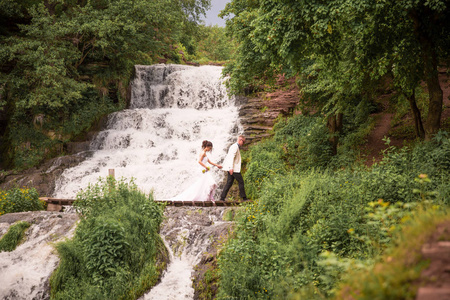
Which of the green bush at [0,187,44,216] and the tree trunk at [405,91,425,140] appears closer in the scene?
the tree trunk at [405,91,425,140]

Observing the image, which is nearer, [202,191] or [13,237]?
[13,237]

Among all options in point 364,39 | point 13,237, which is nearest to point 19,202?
point 13,237

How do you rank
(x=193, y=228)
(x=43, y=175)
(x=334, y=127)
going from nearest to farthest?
(x=193, y=228)
(x=334, y=127)
(x=43, y=175)

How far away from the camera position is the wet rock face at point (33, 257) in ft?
19.7

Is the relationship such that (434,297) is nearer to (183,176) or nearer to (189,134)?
(183,176)

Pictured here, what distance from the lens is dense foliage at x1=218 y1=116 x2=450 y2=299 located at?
14.5 ft

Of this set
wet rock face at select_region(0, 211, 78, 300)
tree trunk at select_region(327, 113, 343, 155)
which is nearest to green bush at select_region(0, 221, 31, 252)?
wet rock face at select_region(0, 211, 78, 300)

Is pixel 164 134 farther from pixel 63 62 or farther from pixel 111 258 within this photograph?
pixel 111 258

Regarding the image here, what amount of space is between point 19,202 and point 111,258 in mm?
5465

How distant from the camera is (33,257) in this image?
6.64 metres

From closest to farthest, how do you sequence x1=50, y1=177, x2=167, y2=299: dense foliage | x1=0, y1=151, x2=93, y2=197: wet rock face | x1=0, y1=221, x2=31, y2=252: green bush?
x1=50, y1=177, x2=167, y2=299: dense foliage < x1=0, y1=221, x2=31, y2=252: green bush < x1=0, y1=151, x2=93, y2=197: wet rock face

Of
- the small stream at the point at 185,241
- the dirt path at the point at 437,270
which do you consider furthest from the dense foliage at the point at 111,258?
the dirt path at the point at 437,270

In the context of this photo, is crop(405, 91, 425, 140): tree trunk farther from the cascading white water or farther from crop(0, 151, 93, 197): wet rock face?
crop(0, 151, 93, 197): wet rock face

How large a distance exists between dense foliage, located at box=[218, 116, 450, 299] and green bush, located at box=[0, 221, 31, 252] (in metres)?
5.08
